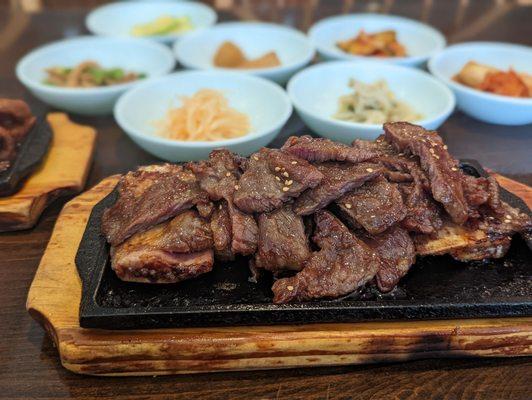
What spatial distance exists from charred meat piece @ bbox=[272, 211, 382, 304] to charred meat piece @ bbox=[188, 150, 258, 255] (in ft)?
0.84

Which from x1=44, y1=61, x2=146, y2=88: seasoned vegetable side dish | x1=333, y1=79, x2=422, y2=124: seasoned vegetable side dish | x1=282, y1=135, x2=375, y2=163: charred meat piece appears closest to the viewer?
x1=282, y1=135, x2=375, y2=163: charred meat piece

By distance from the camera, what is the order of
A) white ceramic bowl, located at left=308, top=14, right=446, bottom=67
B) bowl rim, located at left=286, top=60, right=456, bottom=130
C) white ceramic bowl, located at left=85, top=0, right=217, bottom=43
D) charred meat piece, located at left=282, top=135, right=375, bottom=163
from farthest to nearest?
white ceramic bowl, located at left=85, top=0, right=217, bottom=43
white ceramic bowl, located at left=308, top=14, right=446, bottom=67
bowl rim, located at left=286, top=60, right=456, bottom=130
charred meat piece, located at left=282, top=135, right=375, bottom=163

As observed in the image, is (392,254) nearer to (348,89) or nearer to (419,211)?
(419,211)

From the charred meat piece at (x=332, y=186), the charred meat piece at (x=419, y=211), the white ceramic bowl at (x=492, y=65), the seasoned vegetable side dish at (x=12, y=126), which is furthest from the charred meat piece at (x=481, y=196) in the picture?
the seasoned vegetable side dish at (x=12, y=126)

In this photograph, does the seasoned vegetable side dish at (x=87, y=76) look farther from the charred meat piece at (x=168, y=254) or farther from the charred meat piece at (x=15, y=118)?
the charred meat piece at (x=168, y=254)

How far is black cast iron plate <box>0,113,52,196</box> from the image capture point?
3227 mm

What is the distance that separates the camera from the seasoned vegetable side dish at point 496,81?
4.45 m

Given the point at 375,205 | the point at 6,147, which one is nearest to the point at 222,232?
the point at 375,205

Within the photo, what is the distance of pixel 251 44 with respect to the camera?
19.5 ft

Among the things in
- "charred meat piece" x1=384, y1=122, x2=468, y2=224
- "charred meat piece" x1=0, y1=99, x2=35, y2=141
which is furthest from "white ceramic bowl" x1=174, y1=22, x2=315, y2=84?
"charred meat piece" x1=384, y1=122, x2=468, y2=224

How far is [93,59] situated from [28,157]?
2.34 meters

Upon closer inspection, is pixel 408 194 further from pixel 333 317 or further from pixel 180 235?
pixel 180 235

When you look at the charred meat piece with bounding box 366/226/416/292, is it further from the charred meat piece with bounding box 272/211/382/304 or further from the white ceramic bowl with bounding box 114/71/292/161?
the white ceramic bowl with bounding box 114/71/292/161

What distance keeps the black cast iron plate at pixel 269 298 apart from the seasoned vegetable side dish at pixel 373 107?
1.85 metres
